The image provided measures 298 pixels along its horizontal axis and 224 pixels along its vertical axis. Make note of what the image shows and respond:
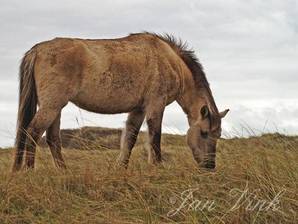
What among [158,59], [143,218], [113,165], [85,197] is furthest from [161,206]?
[158,59]

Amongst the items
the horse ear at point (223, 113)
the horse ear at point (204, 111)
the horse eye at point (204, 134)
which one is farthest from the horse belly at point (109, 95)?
the horse ear at point (223, 113)

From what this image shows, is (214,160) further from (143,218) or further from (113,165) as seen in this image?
(143,218)

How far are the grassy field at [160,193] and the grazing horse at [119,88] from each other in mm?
1027

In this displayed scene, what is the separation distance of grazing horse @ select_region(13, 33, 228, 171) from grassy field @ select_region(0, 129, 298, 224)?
1.03 m

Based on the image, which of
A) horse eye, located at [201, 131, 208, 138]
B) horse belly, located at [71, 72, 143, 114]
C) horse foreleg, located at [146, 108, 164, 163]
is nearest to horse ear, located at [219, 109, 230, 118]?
horse eye, located at [201, 131, 208, 138]

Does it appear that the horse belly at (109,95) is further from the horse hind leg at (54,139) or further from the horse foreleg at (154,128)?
the horse hind leg at (54,139)

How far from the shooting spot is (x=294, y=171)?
18.9 ft

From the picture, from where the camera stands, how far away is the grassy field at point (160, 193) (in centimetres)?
474

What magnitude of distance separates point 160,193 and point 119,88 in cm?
305

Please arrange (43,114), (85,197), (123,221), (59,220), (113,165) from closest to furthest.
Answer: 1. (123,221)
2. (59,220)
3. (85,197)
4. (113,165)
5. (43,114)

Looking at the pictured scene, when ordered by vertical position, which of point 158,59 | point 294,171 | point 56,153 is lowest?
point 56,153

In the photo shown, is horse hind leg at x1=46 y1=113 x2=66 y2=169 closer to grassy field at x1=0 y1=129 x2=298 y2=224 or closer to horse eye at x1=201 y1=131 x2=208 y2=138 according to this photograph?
grassy field at x1=0 y1=129 x2=298 y2=224

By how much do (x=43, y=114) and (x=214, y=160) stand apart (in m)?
2.62

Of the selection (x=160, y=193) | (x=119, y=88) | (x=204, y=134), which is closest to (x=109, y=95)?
(x=119, y=88)
